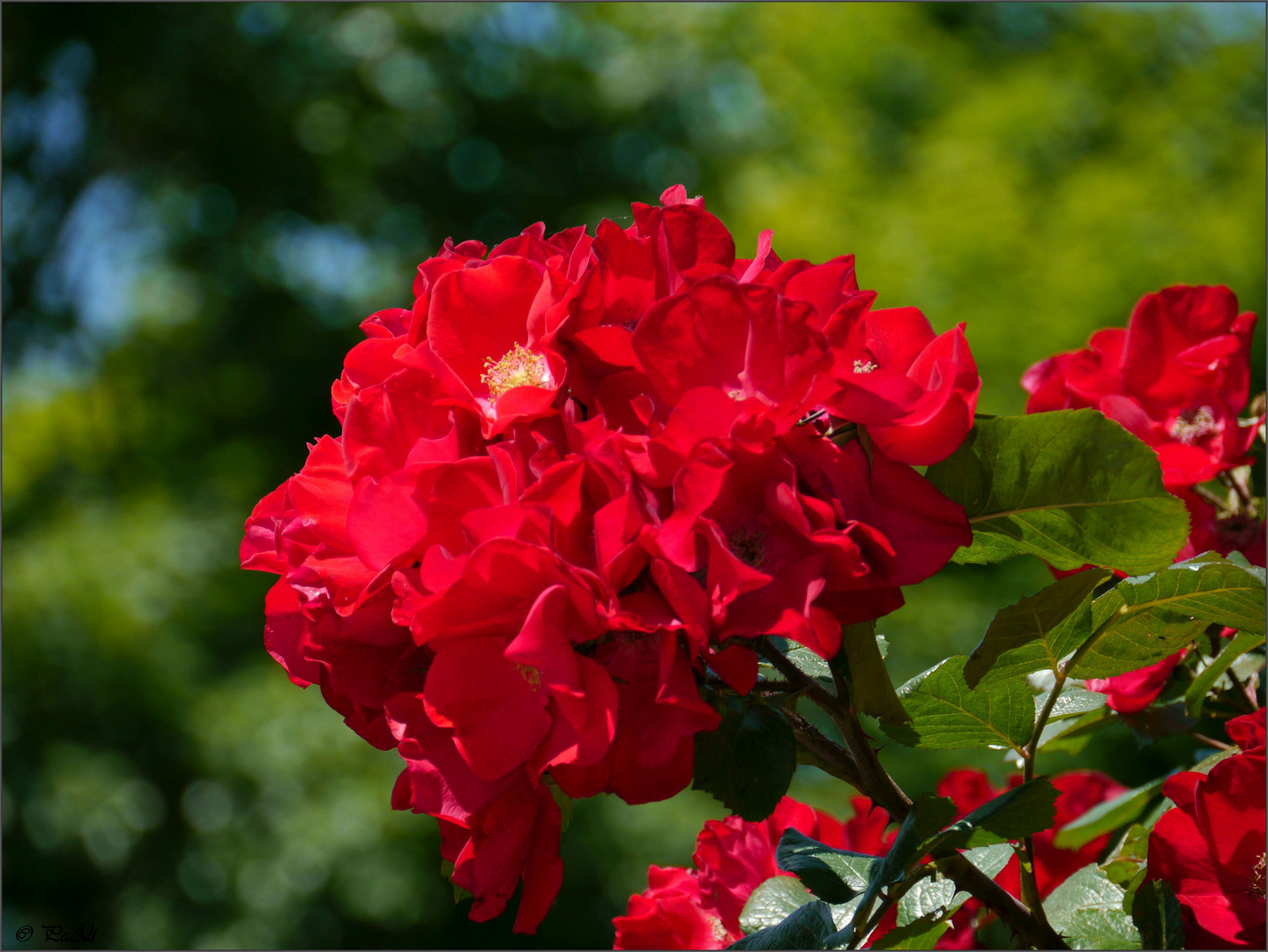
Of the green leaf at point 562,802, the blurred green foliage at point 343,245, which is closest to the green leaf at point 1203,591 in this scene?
the green leaf at point 562,802

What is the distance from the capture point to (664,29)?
→ 540 centimetres

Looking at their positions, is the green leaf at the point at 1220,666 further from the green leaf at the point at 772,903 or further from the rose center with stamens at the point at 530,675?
the rose center with stamens at the point at 530,675

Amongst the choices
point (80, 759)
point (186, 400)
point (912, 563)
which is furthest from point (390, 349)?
point (186, 400)

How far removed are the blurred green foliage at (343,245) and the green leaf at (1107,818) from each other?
267 cm

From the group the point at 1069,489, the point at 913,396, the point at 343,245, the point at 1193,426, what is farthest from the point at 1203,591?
the point at 343,245

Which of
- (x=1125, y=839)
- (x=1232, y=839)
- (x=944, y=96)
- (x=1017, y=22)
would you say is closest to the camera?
(x=1232, y=839)

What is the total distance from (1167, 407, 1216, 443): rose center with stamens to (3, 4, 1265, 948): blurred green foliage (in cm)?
284

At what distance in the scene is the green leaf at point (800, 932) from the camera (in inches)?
21.5

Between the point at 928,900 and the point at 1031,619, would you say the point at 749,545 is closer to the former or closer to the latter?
the point at 1031,619

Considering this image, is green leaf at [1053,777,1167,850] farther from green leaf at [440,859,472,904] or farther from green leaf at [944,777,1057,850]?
green leaf at [440,859,472,904]

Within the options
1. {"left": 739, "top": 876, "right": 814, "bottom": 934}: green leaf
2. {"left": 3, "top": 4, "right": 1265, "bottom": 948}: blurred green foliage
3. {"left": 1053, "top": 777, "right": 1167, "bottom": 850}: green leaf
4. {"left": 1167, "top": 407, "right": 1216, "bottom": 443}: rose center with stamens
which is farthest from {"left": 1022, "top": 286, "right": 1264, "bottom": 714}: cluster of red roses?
{"left": 3, "top": 4, "right": 1265, "bottom": 948}: blurred green foliage

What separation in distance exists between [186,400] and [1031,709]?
16.4 feet

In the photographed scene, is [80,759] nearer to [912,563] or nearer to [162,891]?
[162,891]

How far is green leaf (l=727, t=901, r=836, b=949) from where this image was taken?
21.5 inches
